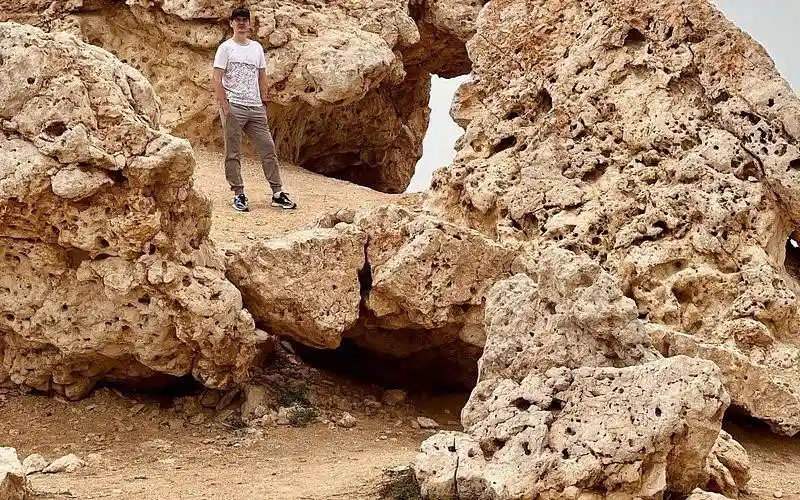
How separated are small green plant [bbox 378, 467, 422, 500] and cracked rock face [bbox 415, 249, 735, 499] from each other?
0.14m

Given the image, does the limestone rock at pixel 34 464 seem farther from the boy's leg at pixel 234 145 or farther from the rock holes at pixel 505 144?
the rock holes at pixel 505 144

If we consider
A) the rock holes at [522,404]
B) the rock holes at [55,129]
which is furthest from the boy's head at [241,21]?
the rock holes at [522,404]

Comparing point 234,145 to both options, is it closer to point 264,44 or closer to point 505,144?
point 264,44

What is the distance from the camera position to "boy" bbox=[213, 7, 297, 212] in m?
10.5

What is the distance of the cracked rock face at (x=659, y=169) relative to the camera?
7.77 m

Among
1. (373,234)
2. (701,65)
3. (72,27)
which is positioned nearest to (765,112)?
(701,65)

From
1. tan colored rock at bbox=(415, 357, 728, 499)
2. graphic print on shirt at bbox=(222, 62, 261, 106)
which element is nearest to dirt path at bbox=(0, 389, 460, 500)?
tan colored rock at bbox=(415, 357, 728, 499)

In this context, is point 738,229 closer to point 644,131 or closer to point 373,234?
point 644,131

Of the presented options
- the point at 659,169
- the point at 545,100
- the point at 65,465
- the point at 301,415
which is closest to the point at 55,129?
the point at 65,465

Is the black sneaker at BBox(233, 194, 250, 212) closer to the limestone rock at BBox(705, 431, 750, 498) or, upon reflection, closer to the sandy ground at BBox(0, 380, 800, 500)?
the sandy ground at BBox(0, 380, 800, 500)

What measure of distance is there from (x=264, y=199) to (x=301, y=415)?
136 inches

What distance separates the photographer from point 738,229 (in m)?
8.06

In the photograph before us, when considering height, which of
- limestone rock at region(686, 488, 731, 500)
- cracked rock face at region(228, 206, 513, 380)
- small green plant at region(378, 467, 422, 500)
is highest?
limestone rock at region(686, 488, 731, 500)

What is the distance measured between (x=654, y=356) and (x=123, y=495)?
3511 mm
